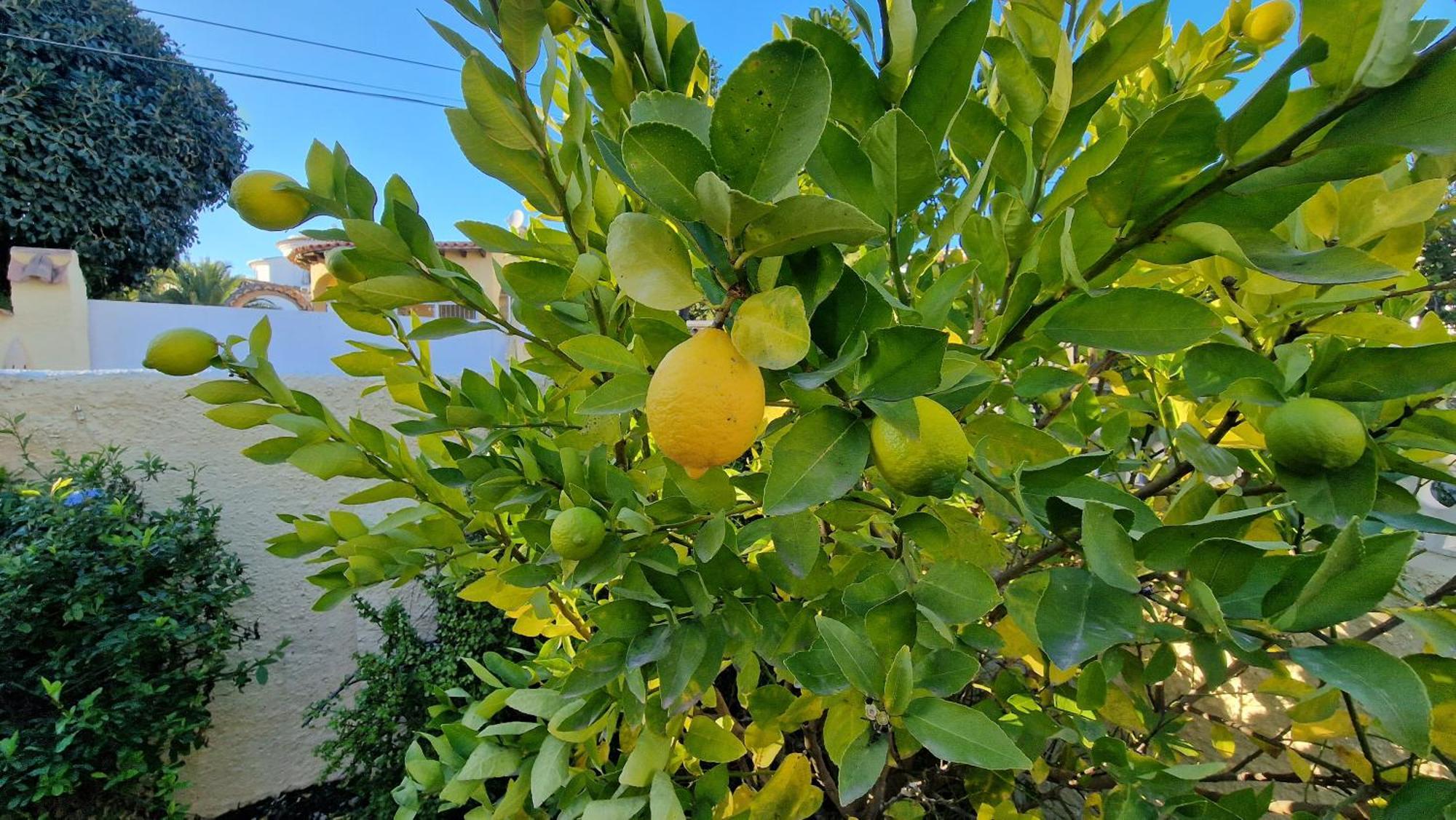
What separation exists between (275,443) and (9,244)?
330 inches

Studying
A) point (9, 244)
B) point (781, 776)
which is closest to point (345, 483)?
point (781, 776)

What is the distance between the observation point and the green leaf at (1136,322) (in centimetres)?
35

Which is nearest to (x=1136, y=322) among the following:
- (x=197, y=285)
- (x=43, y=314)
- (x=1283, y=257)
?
(x=1283, y=257)

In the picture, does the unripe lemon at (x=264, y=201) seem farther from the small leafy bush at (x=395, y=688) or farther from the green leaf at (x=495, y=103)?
the small leafy bush at (x=395, y=688)

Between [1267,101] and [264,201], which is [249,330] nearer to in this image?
[264,201]

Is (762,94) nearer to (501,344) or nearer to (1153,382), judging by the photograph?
(1153,382)

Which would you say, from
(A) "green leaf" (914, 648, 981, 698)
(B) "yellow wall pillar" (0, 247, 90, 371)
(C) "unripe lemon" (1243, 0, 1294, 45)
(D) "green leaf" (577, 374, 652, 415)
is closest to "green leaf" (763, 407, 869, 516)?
(D) "green leaf" (577, 374, 652, 415)

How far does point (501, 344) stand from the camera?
346cm

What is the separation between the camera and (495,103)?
1.38 ft

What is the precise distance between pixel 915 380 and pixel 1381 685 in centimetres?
28

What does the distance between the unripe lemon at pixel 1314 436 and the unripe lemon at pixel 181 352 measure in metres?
0.76

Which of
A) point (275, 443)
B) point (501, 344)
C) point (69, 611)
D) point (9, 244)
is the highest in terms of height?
point (9, 244)

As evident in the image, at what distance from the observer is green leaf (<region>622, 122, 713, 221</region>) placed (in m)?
0.26

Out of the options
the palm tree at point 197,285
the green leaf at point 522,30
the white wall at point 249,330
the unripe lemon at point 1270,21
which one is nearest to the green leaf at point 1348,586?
the green leaf at point 522,30
